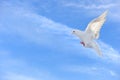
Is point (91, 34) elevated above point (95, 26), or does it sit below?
below

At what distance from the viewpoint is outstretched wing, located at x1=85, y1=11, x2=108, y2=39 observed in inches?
427

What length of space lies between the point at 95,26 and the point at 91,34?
516 millimetres

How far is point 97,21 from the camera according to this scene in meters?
11.1

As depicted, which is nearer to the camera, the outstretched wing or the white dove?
the outstretched wing

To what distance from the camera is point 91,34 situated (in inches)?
456

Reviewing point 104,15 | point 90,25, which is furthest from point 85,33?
point 104,15

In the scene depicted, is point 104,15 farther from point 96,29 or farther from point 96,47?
point 96,47

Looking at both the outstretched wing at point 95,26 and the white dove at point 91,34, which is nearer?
the outstretched wing at point 95,26

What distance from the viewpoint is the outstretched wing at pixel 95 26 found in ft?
35.6

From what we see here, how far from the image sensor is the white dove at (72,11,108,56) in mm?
11089

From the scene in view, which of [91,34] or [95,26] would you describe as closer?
[95,26]

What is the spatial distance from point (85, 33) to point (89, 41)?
1.76 ft

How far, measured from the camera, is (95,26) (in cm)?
1133

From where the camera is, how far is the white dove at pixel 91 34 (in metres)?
11.1
